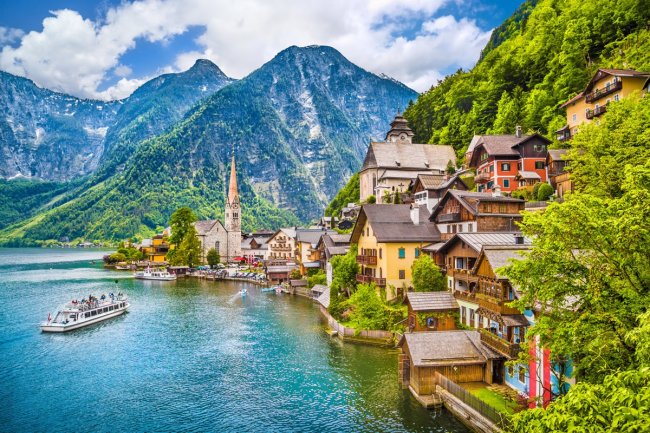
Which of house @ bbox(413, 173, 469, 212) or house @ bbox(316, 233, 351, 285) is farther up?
house @ bbox(413, 173, 469, 212)

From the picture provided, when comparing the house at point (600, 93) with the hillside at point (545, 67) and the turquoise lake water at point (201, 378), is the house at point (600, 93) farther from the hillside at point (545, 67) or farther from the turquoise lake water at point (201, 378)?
the turquoise lake water at point (201, 378)

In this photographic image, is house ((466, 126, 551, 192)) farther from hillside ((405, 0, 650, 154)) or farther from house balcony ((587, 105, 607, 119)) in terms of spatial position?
hillside ((405, 0, 650, 154))

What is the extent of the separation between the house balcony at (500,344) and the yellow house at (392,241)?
60.7 feet

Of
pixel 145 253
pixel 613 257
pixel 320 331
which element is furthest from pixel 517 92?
pixel 145 253

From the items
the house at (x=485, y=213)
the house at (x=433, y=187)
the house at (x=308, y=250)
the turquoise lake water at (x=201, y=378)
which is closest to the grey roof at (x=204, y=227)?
the house at (x=308, y=250)

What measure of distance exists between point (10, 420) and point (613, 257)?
117 ft

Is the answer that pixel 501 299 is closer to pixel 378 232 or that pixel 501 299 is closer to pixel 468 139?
pixel 378 232

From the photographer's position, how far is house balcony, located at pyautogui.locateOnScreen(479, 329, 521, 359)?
27.0 metres

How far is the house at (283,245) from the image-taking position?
117562mm

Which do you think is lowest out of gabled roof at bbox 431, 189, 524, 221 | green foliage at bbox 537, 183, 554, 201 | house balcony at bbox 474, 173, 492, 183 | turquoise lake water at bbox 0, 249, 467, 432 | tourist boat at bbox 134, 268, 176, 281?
turquoise lake water at bbox 0, 249, 467, 432

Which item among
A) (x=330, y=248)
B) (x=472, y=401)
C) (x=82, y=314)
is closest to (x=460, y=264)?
(x=472, y=401)

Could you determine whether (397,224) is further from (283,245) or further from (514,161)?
(283,245)

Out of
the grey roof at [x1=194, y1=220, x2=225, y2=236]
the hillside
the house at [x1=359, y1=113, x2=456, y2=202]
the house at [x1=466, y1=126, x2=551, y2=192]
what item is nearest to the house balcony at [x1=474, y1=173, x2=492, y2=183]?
the house at [x1=466, y1=126, x2=551, y2=192]

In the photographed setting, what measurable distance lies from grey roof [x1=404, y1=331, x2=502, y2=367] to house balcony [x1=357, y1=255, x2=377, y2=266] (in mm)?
20665
